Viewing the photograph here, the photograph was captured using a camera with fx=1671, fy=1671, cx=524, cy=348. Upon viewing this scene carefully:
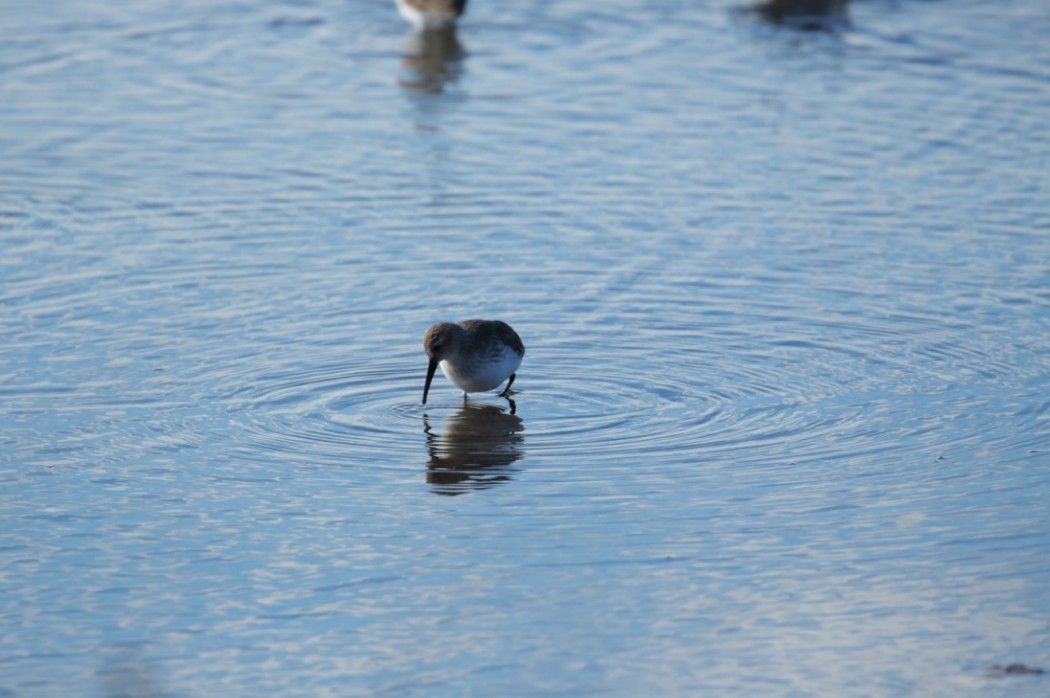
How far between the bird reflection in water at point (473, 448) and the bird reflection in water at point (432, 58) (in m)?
9.49

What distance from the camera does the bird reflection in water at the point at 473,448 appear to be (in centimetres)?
962

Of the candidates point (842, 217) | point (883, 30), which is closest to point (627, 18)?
point (883, 30)

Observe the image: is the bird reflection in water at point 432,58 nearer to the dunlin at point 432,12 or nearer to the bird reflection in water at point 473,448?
the dunlin at point 432,12

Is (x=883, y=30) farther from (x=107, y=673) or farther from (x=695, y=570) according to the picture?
(x=107, y=673)

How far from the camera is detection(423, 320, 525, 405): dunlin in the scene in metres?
10.8

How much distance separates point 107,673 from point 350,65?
14828mm

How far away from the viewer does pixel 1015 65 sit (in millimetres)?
20906

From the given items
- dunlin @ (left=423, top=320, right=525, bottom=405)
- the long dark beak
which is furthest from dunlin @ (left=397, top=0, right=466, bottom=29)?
the long dark beak

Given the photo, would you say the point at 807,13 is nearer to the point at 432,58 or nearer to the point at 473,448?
the point at 432,58

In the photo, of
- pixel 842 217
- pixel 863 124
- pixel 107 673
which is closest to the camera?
pixel 107 673

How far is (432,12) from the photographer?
2281cm

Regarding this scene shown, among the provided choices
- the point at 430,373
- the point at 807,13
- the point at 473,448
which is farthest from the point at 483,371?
the point at 807,13

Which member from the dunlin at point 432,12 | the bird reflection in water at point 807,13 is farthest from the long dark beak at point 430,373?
the bird reflection in water at point 807,13

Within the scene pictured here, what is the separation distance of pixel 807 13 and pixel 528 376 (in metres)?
14.5
